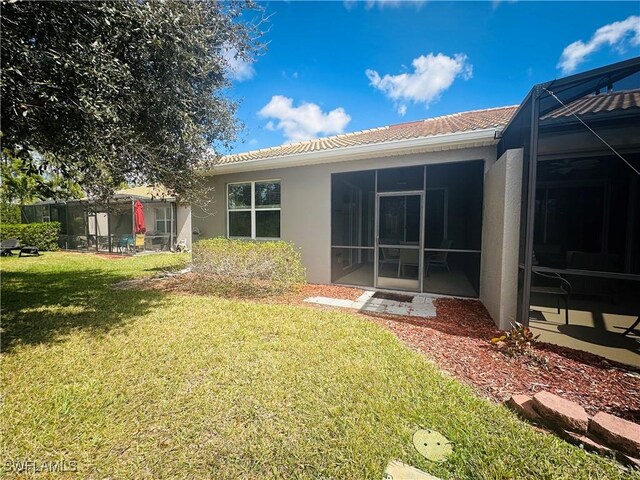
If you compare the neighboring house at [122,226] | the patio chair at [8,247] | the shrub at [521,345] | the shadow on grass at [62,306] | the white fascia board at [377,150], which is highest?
the white fascia board at [377,150]

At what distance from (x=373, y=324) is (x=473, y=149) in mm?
4681

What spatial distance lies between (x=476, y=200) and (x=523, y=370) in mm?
6654

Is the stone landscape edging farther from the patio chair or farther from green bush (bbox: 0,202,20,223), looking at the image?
green bush (bbox: 0,202,20,223)

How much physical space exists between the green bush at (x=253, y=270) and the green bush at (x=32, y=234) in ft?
52.5

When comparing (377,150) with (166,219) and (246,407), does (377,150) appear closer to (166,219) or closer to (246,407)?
(246,407)

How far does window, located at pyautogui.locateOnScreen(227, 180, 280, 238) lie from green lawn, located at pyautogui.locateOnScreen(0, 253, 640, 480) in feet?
14.4

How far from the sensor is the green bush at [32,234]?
52.6 feet

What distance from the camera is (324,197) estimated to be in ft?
25.6

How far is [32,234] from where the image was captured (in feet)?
53.0

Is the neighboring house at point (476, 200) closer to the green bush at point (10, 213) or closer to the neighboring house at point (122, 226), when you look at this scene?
the neighboring house at point (122, 226)

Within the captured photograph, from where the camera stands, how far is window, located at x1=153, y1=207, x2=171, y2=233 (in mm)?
17062

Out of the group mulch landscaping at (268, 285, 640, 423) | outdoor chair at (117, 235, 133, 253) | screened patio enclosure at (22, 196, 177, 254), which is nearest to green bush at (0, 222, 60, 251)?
screened patio enclosure at (22, 196, 177, 254)

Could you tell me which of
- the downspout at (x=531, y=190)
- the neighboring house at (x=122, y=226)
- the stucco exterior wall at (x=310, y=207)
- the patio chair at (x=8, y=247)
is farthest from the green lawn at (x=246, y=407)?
the patio chair at (x=8, y=247)

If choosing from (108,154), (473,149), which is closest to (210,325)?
(108,154)
